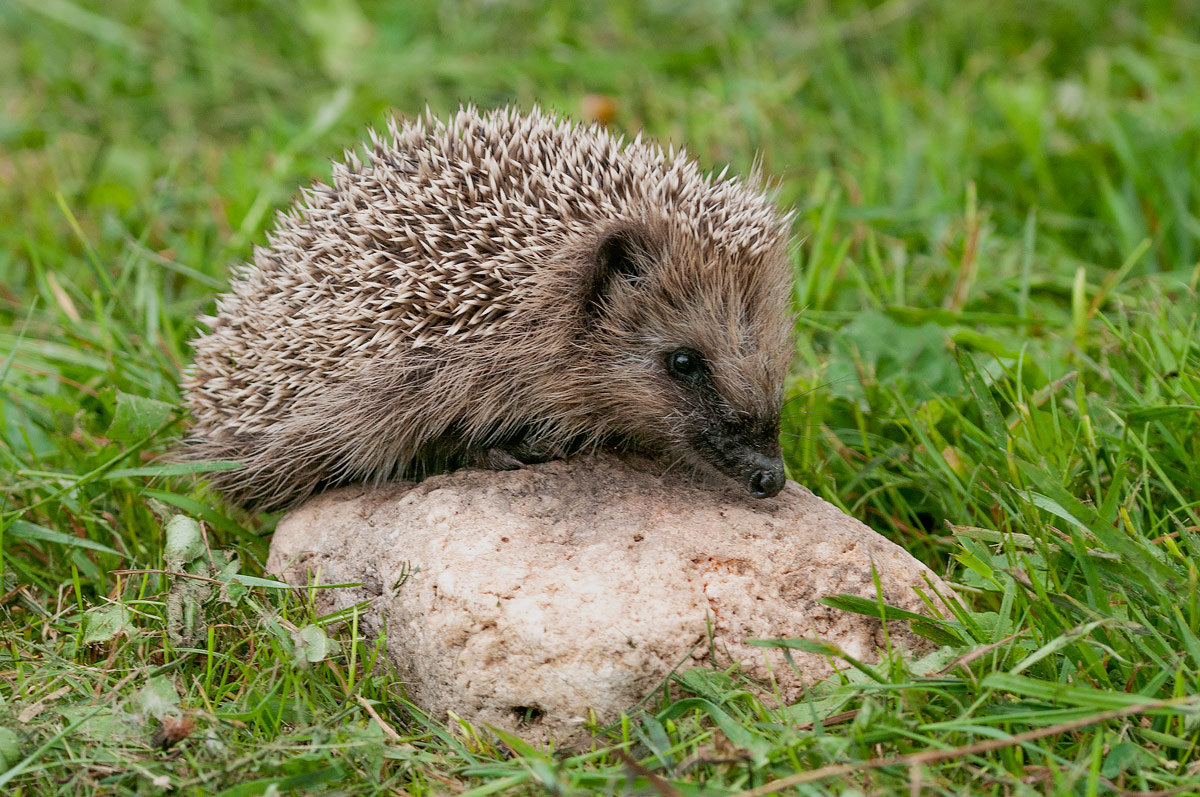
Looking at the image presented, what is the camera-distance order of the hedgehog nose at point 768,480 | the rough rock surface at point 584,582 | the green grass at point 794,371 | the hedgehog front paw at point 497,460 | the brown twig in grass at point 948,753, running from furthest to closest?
the hedgehog front paw at point 497,460 → the hedgehog nose at point 768,480 → the rough rock surface at point 584,582 → the green grass at point 794,371 → the brown twig in grass at point 948,753

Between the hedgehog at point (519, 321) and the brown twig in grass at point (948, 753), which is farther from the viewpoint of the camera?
the hedgehog at point (519, 321)

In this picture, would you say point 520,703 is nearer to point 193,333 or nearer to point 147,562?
point 147,562

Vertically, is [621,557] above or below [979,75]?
below

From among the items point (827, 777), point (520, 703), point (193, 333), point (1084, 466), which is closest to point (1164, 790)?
point (827, 777)

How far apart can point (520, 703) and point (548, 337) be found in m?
1.44

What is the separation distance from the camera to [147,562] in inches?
183

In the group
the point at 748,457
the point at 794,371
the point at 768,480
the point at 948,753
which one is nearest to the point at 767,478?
the point at 768,480

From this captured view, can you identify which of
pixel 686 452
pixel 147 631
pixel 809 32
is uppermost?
pixel 809 32

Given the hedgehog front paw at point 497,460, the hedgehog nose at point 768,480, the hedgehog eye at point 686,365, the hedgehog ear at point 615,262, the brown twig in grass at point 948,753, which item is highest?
the hedgehog ear at point 615,262

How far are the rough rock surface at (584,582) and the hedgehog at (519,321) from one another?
0.84 feet

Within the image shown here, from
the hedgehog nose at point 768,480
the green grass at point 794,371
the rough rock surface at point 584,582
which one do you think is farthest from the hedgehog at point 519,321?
the green grass at point 794,371

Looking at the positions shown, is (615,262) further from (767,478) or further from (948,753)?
(948,753)

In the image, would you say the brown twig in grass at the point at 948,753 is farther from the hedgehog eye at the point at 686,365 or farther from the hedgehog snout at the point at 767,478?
the hedgehog eye at the point at 686,365

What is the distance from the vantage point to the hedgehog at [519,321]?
4.30 metres
